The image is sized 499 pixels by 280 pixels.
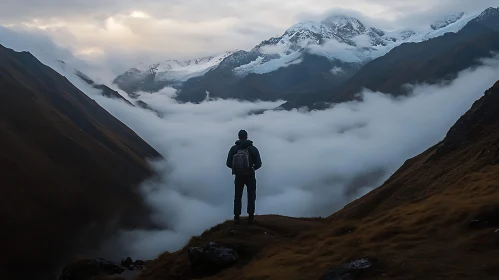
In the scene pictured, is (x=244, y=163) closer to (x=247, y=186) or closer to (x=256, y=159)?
(x=256, y=159)

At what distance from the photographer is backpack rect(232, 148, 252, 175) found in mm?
29828

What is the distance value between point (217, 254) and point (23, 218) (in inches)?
6410

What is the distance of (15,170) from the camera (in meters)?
192

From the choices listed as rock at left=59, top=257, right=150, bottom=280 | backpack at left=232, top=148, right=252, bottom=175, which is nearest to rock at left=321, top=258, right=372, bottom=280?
backpack at left=232, top=148, right=252, bottom=175

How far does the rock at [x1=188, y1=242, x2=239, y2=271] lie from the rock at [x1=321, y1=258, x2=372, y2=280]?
7964 millimetres

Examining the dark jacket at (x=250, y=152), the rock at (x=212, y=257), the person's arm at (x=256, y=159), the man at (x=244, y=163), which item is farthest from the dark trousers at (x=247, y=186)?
the rock at (x=212, y=257)

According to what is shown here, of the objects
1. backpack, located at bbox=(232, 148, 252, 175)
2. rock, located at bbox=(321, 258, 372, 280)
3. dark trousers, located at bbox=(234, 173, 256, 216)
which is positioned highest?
backpack, located at bbox=(232, 148, 252, 175)

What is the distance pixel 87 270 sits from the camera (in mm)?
40594

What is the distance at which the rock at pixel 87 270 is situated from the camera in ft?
131

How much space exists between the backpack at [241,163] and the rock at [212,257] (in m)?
4.62

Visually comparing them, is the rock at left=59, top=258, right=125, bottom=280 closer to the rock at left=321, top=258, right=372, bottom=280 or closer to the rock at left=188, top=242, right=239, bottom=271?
the rock at left=188, top=242, right=239, bottom=271

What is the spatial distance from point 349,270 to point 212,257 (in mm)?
9581

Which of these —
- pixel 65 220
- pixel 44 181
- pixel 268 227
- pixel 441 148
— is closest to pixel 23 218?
pixel 65 220

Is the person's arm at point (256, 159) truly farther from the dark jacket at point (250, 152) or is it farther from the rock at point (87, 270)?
the rock at point (87, 270)
